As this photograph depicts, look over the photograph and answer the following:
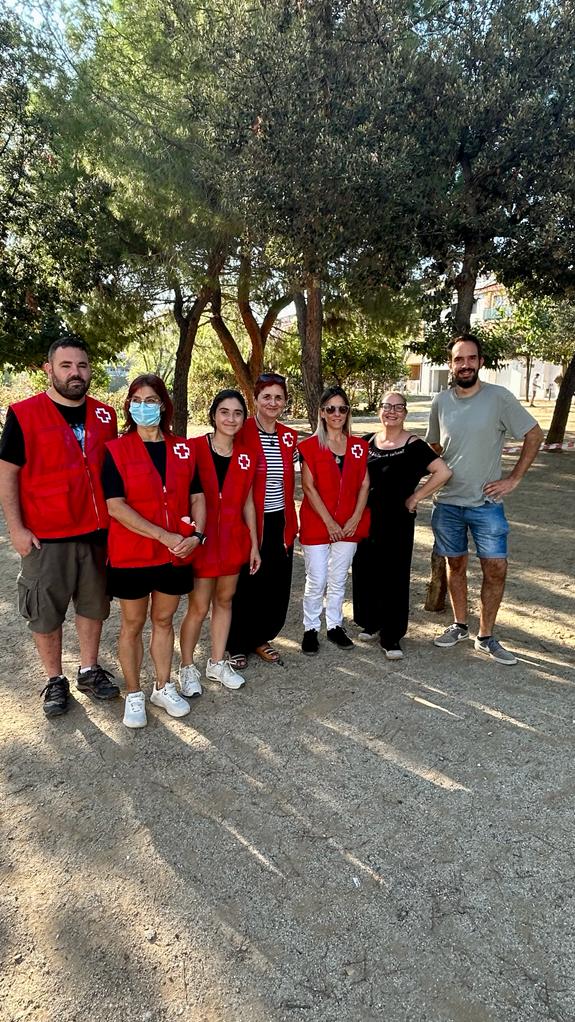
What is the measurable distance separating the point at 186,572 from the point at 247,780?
105cm

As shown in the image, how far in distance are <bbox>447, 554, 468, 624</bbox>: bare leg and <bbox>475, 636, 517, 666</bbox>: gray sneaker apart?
0.69 ft

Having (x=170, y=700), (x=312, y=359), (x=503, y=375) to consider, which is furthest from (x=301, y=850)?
(x=503, y=375)

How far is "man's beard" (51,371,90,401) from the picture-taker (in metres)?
3.07

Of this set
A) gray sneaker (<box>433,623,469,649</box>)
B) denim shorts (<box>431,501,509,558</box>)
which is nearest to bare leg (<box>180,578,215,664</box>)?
denim shorts (<box>431,501,509,558</box>)

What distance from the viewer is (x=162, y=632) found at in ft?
10.6

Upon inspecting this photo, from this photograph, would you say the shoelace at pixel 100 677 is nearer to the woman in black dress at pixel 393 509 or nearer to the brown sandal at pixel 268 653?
the brown sandal at pixel 268 653

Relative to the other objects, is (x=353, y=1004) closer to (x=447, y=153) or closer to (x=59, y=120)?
(x=447, y=153)

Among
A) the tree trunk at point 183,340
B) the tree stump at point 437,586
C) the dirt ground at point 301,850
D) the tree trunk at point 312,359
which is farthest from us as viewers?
the tree trunk at point 183,340

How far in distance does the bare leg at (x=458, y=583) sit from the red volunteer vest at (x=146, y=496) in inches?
75.0

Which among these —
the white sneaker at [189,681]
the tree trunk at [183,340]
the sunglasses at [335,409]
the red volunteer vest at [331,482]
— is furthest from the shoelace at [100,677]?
the tree trunk at [183,340]

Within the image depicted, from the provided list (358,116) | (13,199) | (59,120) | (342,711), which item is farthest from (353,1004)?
(13,199)

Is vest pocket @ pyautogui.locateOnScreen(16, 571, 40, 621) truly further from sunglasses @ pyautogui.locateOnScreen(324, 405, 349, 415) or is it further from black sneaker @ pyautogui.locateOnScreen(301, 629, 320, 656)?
sunglasses @ pyautogui.locateOnScreen(324, 405, 349, 415)

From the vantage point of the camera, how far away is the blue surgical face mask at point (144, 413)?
294 centimetres

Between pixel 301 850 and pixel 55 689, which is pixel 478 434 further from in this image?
pixel 55 689
